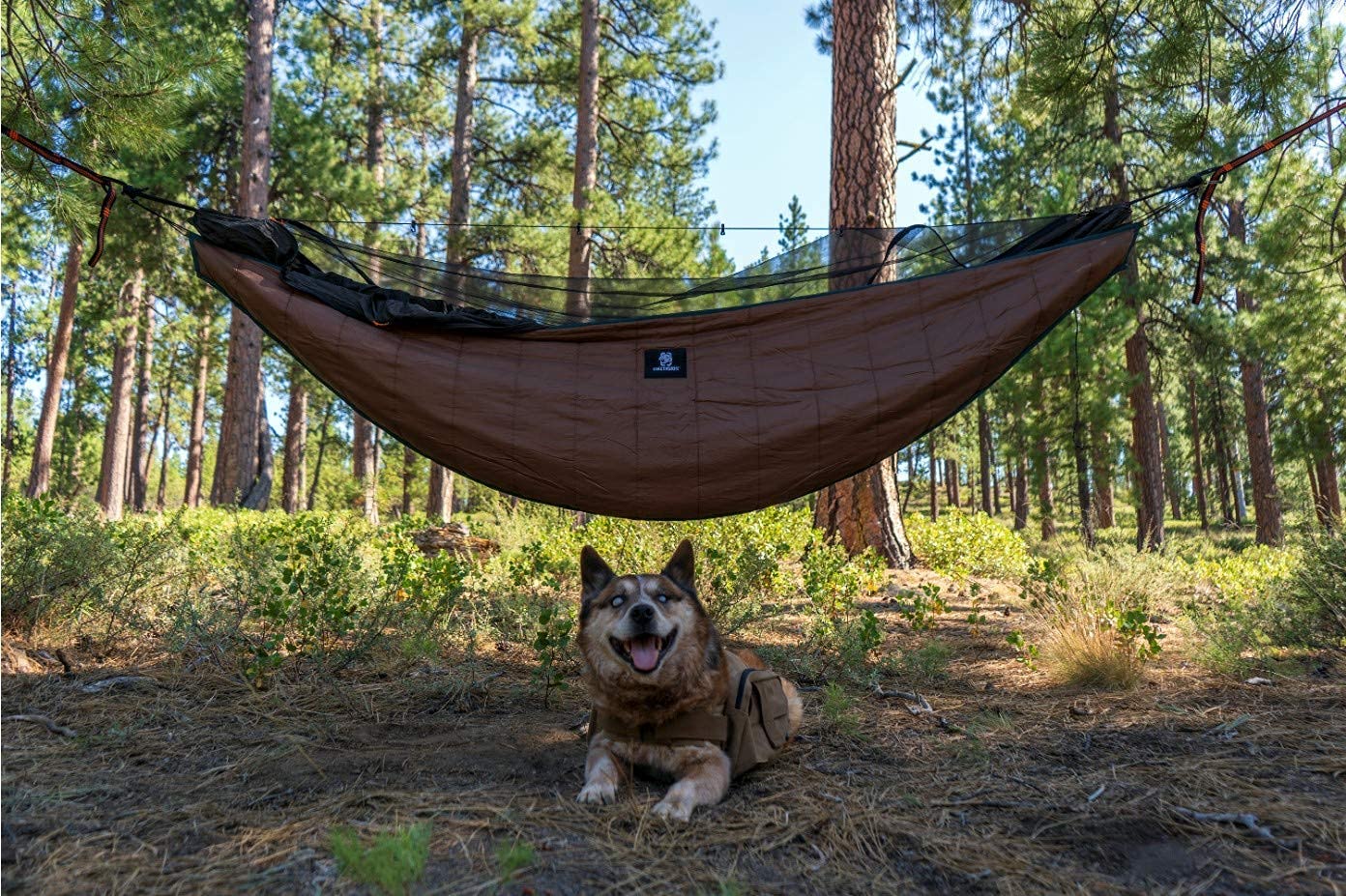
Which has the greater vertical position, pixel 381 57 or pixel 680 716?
pixel 381 57

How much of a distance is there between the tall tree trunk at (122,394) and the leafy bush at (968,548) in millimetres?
10906

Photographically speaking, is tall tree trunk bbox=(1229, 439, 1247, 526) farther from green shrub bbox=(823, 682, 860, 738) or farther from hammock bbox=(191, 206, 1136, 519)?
green shrub bbox=(823, 682, 860, 738)

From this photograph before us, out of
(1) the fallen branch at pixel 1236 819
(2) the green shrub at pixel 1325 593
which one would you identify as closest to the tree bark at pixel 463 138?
(2) the green shrub at pixel 1325 593

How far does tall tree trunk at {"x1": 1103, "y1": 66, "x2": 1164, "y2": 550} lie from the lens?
10250 mm

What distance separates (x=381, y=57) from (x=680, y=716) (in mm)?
13235

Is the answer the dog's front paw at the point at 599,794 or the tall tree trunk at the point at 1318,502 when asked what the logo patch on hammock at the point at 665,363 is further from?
the tall tree trunk at the point at 1318,502

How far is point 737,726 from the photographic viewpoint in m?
2.28

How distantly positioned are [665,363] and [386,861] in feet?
5.92

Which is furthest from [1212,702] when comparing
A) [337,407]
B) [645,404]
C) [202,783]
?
[337,407]

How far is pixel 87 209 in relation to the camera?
140 inches

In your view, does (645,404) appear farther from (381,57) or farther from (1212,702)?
(381,57)

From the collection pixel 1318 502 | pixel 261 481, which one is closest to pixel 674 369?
pixel 261 481

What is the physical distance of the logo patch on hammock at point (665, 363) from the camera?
2752 millimetres

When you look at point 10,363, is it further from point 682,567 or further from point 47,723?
point 682,567
